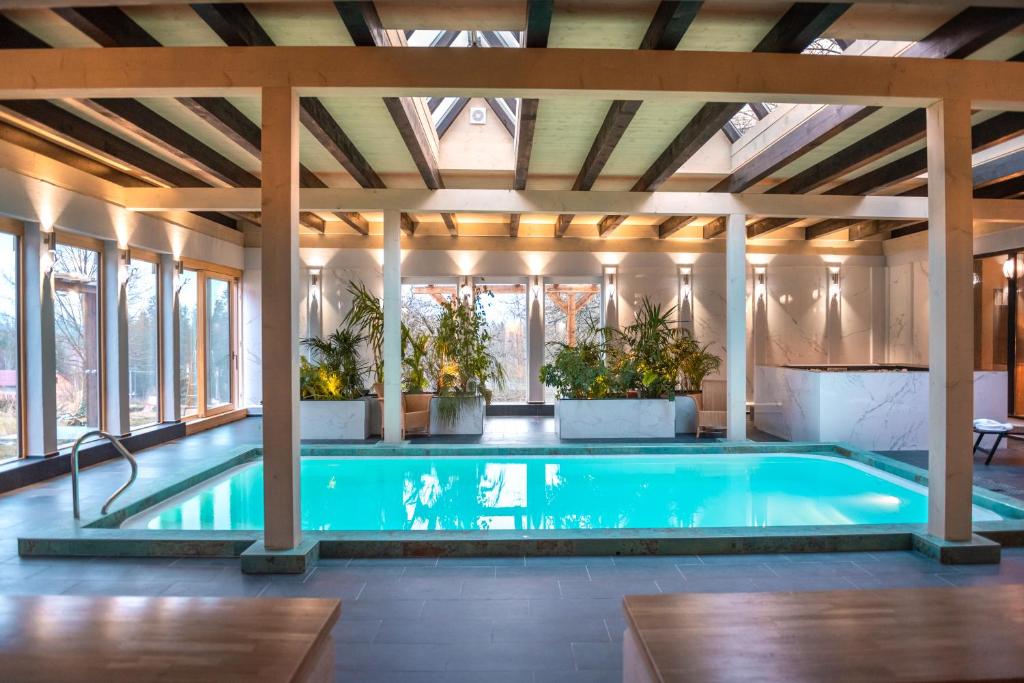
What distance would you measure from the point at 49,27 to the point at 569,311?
29.9ft

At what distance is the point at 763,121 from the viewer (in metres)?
6.70

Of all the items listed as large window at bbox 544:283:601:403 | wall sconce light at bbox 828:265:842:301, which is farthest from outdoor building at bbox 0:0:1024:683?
wall sconce light at bbox 828:265:842:301

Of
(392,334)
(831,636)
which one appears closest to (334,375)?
(392,334)

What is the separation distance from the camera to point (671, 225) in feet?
35.7

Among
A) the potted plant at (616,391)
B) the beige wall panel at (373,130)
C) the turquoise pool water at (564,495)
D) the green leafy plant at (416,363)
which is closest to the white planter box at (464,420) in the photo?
the green leafy plant at (416,363)

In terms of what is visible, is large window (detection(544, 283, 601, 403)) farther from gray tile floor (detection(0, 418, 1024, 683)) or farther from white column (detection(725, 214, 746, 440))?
gray tile floor (detection(0, 418, 1024, 683))

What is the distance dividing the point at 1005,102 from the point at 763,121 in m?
2.79

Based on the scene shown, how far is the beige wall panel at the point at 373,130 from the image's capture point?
550 centimetres

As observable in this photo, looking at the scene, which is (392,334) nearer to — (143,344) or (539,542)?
(143,344)

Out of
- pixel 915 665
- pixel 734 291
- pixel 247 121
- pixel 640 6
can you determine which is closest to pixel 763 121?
pixel 734 291

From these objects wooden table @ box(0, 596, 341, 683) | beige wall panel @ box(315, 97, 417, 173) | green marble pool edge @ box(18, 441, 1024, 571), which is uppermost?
beige wall panel @ box(315, 97, 417, 173)

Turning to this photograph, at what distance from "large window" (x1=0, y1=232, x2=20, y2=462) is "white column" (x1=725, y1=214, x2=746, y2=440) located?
7.87 metres

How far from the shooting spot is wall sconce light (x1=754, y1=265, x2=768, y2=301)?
11.9 meters

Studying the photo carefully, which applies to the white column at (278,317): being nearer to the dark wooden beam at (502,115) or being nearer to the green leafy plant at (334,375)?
the dark wooden beam at (502,115)
